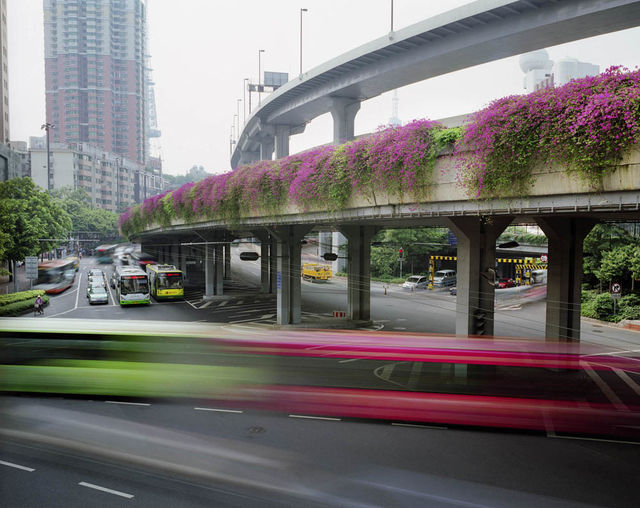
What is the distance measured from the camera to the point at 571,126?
11.2 metres

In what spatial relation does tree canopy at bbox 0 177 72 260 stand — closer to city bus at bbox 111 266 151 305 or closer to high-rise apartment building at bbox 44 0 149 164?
city bus at bbox 111 266 151 305

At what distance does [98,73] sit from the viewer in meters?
78.6

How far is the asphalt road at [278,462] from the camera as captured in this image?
8.14m

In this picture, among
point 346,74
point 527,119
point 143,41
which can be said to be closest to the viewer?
point 527,119

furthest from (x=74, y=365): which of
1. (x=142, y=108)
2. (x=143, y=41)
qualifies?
(x=142, y=108)

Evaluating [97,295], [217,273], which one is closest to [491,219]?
[217,273]

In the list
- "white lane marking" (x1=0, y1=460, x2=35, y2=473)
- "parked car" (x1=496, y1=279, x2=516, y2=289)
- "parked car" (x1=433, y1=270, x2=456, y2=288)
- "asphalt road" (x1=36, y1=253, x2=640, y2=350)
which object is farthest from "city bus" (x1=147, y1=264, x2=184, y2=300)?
"parked car" (x1=496, y1=279, x2=516, y2=289)

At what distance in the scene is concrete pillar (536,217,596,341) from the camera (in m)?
17.7

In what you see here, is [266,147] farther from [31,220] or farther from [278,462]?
[278,462]

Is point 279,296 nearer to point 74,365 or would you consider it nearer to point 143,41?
point 74,365

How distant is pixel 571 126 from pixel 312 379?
8.44 meters

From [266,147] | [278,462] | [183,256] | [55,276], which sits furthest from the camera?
[183,256]

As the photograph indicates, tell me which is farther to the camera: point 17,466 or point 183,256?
point 183,256

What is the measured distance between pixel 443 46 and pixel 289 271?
666 inches
